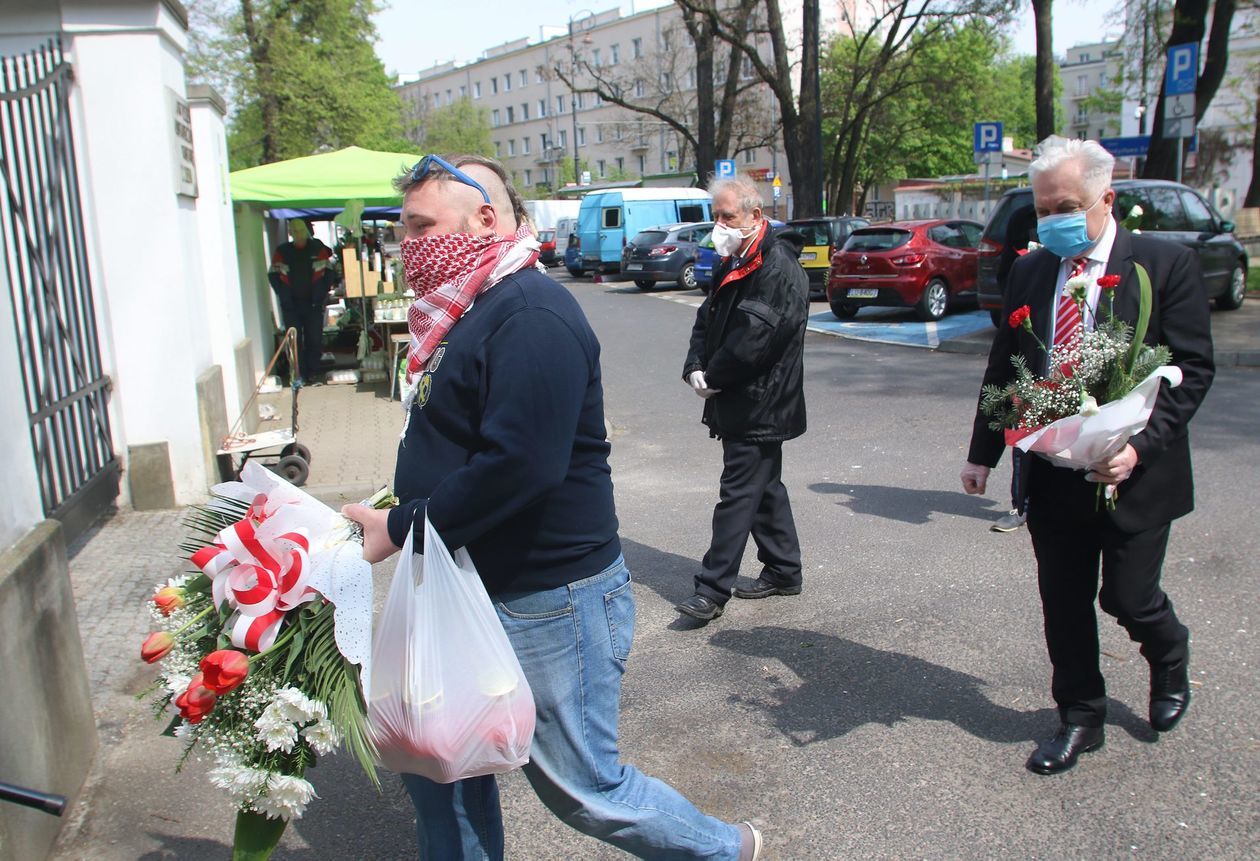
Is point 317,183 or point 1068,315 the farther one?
point 317,183

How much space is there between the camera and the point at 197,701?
6.80 ft

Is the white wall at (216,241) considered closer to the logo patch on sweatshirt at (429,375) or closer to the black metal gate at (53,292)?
the black metal gate at (53,292)

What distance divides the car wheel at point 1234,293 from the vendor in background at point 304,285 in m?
12.2

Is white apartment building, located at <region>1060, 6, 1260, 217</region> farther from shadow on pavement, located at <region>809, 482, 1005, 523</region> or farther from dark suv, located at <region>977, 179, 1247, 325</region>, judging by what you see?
dark suv, located at <region>977, 179, 1247, 325</region>

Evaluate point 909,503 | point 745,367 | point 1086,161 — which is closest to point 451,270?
point 1086,161

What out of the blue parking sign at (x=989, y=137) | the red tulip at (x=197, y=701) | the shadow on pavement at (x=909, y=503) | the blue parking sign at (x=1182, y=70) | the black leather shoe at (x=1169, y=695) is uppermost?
the blue parking sign at (x=1182, y=70)

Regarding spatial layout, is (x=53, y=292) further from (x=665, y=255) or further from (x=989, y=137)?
(x=665, y=255)

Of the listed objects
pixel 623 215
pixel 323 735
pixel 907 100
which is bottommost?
pixel 323 735

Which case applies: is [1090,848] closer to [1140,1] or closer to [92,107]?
[92,107]

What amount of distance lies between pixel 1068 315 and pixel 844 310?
14.5 meters

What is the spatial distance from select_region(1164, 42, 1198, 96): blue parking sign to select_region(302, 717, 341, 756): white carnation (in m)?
15.9

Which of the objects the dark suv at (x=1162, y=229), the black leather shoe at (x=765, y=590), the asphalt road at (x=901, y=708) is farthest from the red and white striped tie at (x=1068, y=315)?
the dark suv at (x=1162, y=229)

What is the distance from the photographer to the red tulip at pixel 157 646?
86.2 inches

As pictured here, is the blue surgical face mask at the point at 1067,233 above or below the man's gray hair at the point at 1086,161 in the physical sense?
below
